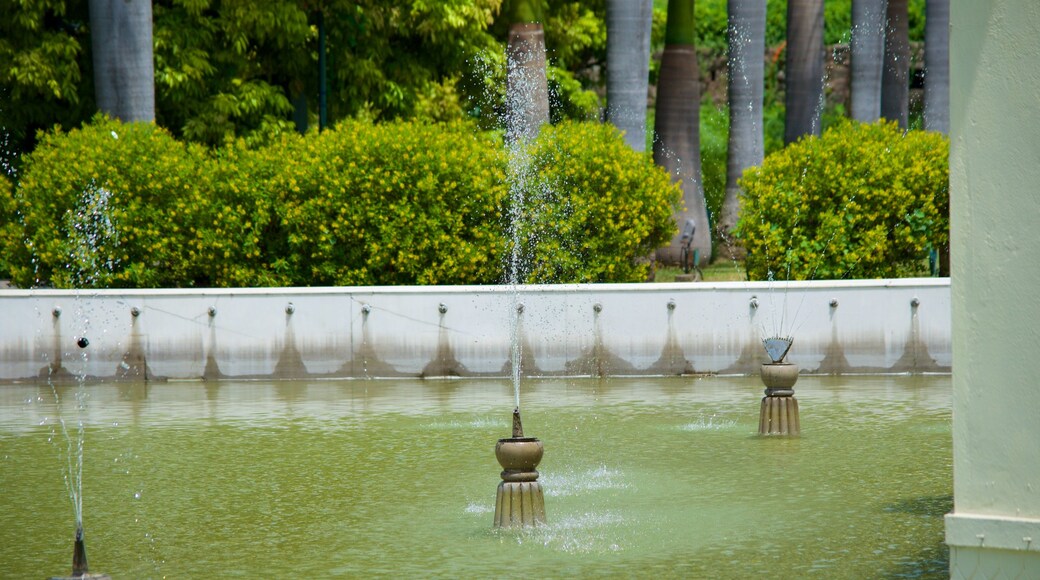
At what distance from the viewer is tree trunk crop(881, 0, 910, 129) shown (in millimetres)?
28641

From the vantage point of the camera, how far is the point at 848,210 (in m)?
17.6

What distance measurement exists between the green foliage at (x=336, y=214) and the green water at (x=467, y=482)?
8.85ft

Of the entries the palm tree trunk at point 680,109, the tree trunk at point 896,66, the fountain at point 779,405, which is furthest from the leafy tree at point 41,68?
the fountain at point 779,405

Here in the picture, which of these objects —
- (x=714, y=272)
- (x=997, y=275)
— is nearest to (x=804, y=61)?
(x=714, y=272)

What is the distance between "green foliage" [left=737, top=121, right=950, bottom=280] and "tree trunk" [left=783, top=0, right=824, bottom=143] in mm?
7762

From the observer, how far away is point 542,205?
58.3ft

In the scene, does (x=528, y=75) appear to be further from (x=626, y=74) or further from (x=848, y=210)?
(x=848, y=210)

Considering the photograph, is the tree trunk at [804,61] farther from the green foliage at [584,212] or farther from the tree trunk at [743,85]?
the green foliage at [584,212]

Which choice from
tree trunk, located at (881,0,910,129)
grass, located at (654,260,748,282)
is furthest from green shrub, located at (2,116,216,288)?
tree trunk, located at (881,0,910,129)

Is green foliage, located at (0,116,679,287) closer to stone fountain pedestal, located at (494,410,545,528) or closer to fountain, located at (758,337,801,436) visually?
fountain, located at (758,337,801,436)

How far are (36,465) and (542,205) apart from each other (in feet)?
27.0

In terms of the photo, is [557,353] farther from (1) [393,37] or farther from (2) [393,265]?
(1) [393,37]

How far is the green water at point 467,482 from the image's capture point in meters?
7.57

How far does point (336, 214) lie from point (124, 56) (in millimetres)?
4674
